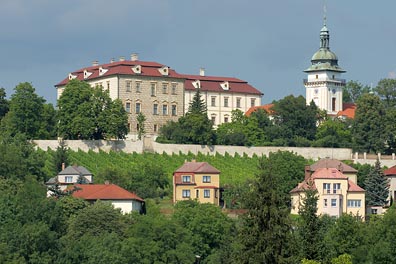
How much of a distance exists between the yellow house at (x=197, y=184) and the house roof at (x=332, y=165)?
772 centimetres

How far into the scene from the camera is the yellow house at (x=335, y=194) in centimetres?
11581

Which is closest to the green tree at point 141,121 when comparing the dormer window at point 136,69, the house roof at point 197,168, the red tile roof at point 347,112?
the dormer window at point 136,69

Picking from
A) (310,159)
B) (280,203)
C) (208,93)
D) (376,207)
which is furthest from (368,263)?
(208,93)

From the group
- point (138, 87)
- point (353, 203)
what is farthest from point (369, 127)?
point (138, 87)

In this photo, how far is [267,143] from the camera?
13325cm

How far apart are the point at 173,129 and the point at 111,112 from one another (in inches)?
251

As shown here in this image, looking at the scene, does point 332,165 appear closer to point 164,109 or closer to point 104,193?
point 104,193

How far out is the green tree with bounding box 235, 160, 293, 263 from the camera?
62312 millimetres

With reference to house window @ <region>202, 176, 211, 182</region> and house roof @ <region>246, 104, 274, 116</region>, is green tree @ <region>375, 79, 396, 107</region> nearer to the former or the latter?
house roof @ <region>246, 104, 274, 116</region>

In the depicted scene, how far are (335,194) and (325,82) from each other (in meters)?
40.7

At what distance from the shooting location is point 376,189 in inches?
A: 4707

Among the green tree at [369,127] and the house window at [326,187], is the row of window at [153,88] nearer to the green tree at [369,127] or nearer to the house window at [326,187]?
the green tree at [369,127]

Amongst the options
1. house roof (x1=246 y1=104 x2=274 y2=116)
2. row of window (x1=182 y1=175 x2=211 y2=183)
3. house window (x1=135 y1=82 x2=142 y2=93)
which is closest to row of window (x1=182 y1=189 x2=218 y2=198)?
row of window (x1=182 y1=175 x2=211 y2=183)

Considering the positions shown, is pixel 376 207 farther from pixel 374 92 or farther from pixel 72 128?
pixel 374 92
